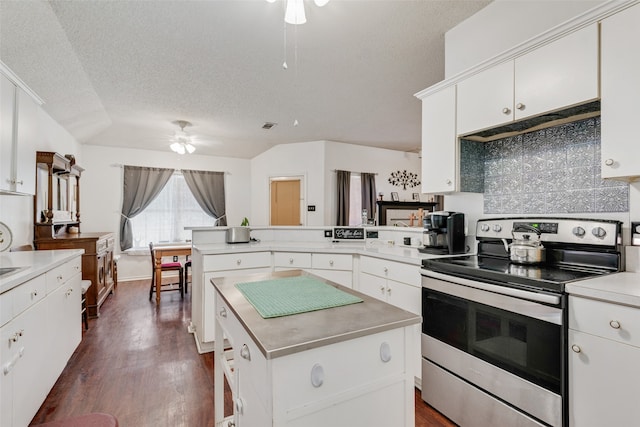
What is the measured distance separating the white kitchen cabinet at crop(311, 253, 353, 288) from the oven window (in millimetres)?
920

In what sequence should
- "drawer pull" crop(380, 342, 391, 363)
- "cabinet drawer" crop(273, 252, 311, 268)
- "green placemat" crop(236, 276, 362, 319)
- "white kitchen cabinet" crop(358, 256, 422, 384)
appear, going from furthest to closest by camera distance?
"cabinet drawer" crop(273, 252, 311, 268), "white kitchen cabinet" crop(358, 256, 422, 384), "green placemat" crop(236, 276, 362, 319), "drawer pull" crop(380, 342, 391, 363)

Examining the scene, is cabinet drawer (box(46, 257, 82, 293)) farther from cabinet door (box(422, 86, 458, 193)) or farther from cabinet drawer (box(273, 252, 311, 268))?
cabinet door (box(422, 86, 458, 193))

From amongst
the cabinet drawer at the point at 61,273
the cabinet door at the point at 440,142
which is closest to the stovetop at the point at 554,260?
the cabinet door at the point at 440,142

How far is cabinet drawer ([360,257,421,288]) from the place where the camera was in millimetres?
2059

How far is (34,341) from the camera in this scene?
1716mm

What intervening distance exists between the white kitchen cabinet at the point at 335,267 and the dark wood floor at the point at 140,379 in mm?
1049

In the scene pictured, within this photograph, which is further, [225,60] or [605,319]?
[225,60]

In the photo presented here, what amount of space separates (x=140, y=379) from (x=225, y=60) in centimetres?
274

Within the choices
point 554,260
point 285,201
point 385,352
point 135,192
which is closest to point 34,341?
point 385,352

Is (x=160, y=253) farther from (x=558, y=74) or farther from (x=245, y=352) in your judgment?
(x=558, y=74)

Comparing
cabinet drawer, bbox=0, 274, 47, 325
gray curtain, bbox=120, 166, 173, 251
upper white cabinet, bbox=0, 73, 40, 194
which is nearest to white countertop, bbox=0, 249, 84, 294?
cabinet drawer, bbox=0, 274, 47, 325

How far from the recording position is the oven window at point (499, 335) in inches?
51.2

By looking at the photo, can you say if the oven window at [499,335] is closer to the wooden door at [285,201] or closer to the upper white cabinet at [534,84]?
the upper white cabinet at [534,84]

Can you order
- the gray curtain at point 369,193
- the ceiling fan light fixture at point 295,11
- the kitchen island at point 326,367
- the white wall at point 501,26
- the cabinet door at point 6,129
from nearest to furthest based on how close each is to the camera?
the kitchen island at point 326,367 → the ceiling fan light fixture at point 295,11 → the white wall at point 501,26 → the cabinet door at point 6,129 → the gray curtain at point 369,193
